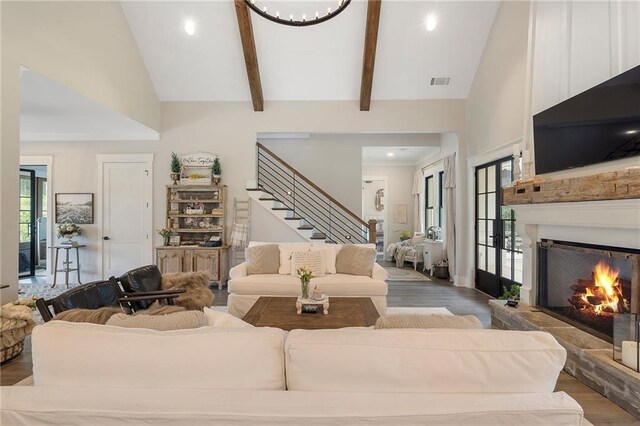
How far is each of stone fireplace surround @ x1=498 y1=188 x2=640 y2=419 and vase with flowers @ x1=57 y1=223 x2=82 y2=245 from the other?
6.87 metres

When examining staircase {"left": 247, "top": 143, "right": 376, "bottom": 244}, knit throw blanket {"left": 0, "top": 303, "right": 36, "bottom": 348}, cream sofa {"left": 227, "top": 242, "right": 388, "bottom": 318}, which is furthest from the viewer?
staircase {"left": 247, "top": 143, "right": 376, "bottom": 244}

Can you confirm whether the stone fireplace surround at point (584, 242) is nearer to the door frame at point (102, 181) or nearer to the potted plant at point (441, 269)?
the potted plant at point (441, 269)

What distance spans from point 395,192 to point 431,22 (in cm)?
567

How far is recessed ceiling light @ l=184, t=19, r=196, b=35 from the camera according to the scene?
5238 millimetres

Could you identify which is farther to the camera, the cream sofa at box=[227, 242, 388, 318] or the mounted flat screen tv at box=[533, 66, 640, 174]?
the cream sofa at box=[227, 242, 388, 318]

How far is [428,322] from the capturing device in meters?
1.56

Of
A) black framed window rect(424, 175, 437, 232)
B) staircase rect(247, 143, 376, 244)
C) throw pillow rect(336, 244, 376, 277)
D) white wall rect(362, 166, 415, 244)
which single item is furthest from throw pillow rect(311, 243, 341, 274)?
white wall rect(362, 166, 415, 244)

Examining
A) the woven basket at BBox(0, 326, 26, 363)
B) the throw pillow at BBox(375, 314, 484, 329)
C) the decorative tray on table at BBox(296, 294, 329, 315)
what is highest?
the throw pillow at BBox(375, 314, 484, 329)

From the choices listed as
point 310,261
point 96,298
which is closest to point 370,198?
point 310,261

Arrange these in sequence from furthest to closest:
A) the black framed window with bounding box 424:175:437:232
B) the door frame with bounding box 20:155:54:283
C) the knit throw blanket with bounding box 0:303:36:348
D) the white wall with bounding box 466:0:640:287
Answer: the black framed window with bounding box 424:175:437:232, the door frame with bounding box 20:155:54:283, the knit throw blanket with bounding box 0:303:36:348, the white wall with bounding box 466:0:640:287

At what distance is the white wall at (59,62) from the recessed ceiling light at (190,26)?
91cm

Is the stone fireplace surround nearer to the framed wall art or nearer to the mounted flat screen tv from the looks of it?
the mounted flat screen tv

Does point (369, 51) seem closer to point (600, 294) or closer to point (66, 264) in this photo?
point (600, 294)

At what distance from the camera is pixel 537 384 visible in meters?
1.23
